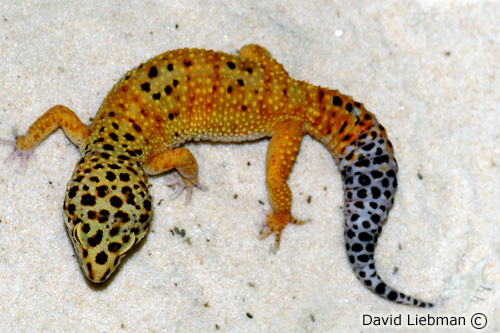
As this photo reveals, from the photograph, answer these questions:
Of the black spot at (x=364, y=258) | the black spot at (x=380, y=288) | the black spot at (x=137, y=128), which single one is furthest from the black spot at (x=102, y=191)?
the black spot at (x=380, y=288)

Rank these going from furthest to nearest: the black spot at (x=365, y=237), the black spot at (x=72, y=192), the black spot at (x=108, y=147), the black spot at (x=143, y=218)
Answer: the black spot at (x=365, y=237) → the black spot at (x=108, y=147) → the black spot at (x=143, y=218) → the black spot at (x=72, y=192)

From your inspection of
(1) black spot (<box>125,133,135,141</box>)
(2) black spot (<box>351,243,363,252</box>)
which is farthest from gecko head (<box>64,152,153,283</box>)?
(2) black spot (<box>351,243,363,252</box>)

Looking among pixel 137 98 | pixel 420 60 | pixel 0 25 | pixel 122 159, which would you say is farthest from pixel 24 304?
pixel 420 60

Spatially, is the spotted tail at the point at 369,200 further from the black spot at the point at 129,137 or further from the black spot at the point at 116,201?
the black spot at the point at 116,201

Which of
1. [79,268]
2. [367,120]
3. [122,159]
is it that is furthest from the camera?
[367,120]

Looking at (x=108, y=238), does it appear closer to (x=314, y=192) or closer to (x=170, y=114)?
(x=170, y=114)

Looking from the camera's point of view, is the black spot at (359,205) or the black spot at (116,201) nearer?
the black spot at (116,201)
